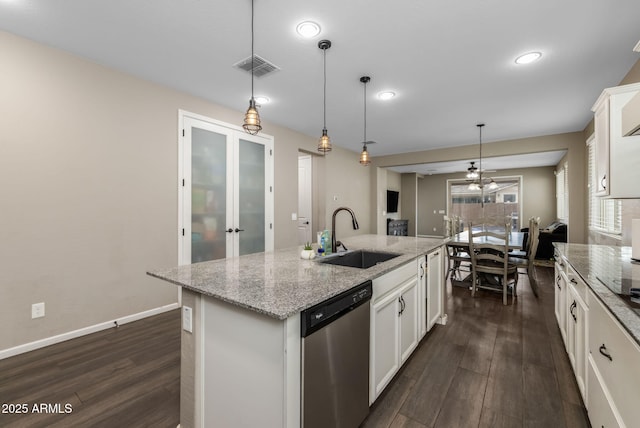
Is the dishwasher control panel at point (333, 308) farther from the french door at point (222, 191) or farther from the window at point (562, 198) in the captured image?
the window at point (562, 198)

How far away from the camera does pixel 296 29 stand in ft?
7.21

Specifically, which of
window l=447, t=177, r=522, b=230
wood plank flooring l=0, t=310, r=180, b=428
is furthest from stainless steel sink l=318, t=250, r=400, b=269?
window l=447, t=177, r=522, b=230

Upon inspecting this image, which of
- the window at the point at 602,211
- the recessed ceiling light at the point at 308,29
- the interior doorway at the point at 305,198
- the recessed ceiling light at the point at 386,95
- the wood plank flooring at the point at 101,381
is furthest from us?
the interior doorway at the point at 305,198

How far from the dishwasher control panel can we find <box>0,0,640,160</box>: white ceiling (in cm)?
194

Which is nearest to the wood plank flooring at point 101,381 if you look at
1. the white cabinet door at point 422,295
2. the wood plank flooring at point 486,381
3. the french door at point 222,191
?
the french door at point 222,191

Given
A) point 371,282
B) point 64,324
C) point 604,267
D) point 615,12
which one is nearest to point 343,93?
point 615,12

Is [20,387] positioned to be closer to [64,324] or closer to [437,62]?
[64,324]

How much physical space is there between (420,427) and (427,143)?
5351 mm

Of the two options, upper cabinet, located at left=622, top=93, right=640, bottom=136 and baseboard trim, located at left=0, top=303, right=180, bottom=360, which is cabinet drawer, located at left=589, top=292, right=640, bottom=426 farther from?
baseboard trim, located at left=0, top=303, right=180, bottom=360

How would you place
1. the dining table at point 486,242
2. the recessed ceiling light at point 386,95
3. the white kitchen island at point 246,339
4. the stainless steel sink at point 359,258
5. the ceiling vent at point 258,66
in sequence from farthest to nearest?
the dining table at point 486,242 → the recessed ceiling light at point 386,95 → the ceiling vent at point 258,66 → the stainless steel sink at point 359,258 → the white kitchen island at point 246,339

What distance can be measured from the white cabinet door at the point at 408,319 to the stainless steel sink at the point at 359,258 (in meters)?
0.32

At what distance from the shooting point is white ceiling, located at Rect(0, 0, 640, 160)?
199cm

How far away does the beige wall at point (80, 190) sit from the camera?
231cm

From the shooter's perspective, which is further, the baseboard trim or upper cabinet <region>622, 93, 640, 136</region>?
the baseboard trim
